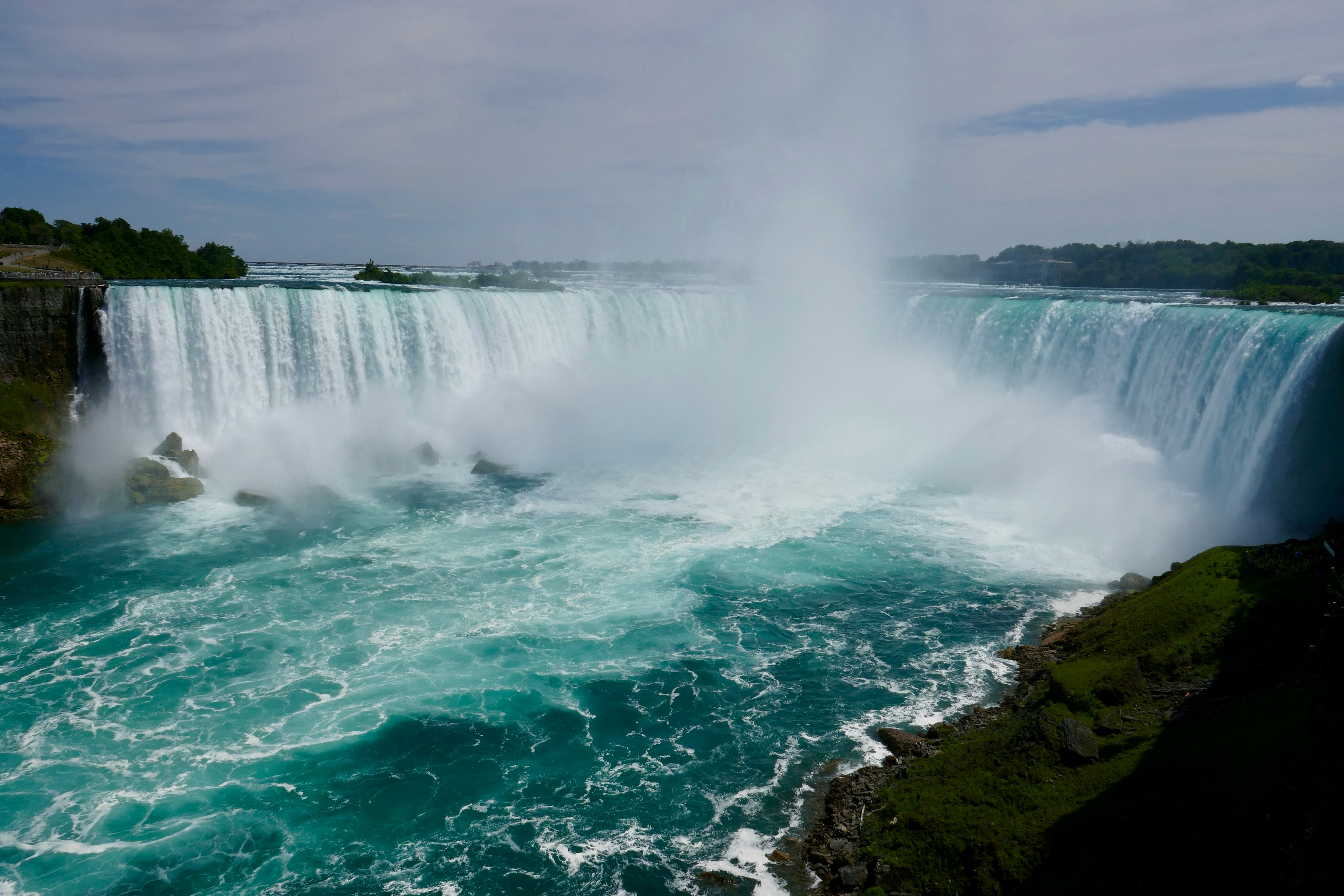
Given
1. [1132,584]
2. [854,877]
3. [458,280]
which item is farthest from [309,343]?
[1132,584]

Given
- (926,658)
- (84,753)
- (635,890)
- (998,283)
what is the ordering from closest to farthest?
1. (635,890)
2. (84,753)
3. (926,658)
4. (998,283)

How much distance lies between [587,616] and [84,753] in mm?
8236

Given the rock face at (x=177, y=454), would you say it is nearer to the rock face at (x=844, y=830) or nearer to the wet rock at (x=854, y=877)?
the rock face at (x=844, y=830)

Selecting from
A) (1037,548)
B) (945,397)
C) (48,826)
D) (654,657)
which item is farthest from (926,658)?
(945,397)

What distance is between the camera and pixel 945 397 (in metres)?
32.4

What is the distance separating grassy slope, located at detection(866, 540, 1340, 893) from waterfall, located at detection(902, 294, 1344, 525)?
274 inches

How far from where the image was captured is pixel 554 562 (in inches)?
720

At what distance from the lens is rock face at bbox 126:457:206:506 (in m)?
22.0

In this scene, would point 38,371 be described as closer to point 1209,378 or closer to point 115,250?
point 115,250

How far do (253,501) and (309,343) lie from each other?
703cm

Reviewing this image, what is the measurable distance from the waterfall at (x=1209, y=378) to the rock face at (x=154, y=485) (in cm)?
2832

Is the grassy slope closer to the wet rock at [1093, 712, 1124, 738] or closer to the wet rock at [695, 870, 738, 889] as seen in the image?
the wet rock at [1093, 712, 1124, 738]

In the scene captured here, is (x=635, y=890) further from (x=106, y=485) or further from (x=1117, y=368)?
(x=1117, y=368)

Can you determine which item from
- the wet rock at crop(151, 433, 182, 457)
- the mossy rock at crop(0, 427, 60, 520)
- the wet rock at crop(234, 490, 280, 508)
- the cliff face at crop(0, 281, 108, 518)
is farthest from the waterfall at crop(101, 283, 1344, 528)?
the wet rock at crop(234, 490, 280, 508)
